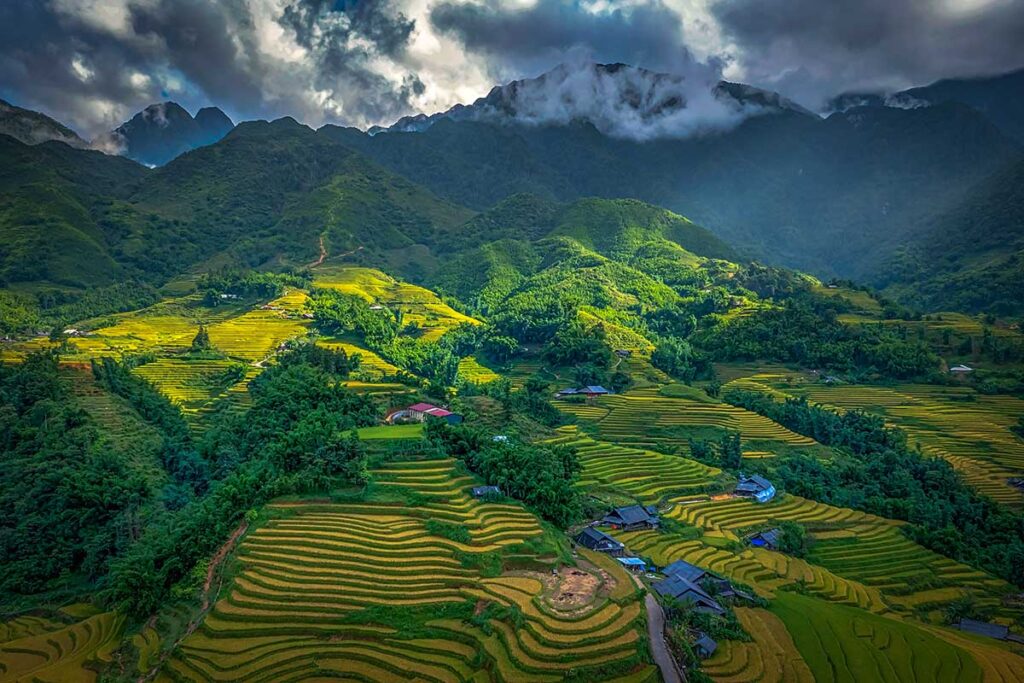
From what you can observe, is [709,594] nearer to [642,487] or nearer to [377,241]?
[642,487]

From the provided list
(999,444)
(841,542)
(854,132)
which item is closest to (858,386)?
(999,444)


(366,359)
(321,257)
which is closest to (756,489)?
(366,359)

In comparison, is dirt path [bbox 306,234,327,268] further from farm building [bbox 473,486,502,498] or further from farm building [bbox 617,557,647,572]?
farm building [bbox 617,557,647,572]

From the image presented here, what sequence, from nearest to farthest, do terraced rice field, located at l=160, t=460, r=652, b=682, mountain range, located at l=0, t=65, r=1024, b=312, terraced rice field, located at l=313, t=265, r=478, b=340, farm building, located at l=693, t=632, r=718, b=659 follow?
terraced rice field, located at l=160, t=460, r=652, b=682 → farm building, located at l=693, t=632, r=718, b=659 → terraced rice field, located at l=313, t=265, r=478, b=340 → mountain range, located at l=0, t=65, r=1024, b=312

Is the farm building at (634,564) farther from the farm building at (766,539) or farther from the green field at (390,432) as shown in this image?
the green field at (390,432)

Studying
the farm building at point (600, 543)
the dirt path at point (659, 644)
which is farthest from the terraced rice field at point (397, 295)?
the dirt path at point (659, 644)

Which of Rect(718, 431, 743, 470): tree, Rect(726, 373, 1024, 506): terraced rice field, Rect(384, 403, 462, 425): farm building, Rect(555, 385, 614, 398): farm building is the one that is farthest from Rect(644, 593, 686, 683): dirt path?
Rect(555, 385, 614, 398): farm building
